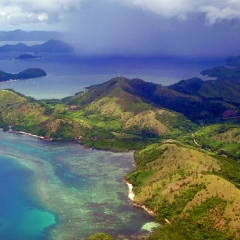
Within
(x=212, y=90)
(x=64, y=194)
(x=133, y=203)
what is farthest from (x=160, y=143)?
(x=212, y=90)

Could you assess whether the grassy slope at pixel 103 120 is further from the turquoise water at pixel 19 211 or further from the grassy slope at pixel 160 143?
the turquoise water at pixel 19 211

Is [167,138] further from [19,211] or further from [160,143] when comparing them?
[19,211]

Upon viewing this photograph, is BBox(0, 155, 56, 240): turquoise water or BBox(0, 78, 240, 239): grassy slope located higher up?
BBox(0, 78, 240, 239): grassy slope

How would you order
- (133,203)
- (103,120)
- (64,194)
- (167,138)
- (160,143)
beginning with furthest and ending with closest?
1. (103,120)
2. (167,138)
3. (160,143)
4. (64,194)
5. (133,203)

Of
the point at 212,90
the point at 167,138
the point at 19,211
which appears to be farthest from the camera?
the point at 212,90

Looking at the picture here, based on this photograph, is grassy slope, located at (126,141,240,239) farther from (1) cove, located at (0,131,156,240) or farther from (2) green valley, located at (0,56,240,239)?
(1) cove, located at (0,131,156,240)

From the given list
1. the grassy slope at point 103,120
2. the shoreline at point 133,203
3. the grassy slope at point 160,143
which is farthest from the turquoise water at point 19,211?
the grassy slope at point 103,120

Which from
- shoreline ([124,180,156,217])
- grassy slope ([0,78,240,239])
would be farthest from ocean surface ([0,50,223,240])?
grassy slope ([0,78,240,239])

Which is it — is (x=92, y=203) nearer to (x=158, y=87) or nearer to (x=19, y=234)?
A: (x=19, y=234)
